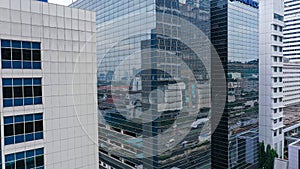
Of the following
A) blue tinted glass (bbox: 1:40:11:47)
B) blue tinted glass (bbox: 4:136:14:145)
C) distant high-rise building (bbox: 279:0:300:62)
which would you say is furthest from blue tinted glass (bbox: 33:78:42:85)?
distant high-rise building (bbox: 279:0:300:62)

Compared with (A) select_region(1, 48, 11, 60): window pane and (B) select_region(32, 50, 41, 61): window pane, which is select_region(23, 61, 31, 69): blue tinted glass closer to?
(B) select_region(32, 50, 41, 61): window pane

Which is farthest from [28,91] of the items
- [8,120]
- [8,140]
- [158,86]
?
[158,86]

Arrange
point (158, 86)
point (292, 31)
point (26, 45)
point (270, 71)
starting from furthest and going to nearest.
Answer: point (292, 31) → point (270, 71) → point (158, 86) → point (26, 45)

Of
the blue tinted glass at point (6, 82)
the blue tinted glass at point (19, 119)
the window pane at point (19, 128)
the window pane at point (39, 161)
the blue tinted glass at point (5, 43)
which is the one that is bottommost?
the window pane at point (39, 161)

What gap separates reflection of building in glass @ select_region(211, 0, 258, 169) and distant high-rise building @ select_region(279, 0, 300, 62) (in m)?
37.6

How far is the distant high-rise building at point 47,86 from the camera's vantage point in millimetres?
7395

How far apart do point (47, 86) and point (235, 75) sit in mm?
13407

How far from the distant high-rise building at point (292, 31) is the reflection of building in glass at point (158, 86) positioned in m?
42.4

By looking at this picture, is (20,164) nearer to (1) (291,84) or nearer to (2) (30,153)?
(2) (30,153)

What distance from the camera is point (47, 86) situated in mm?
8172

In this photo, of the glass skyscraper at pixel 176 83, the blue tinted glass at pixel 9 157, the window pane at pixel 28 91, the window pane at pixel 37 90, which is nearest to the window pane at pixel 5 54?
the window pane at pixel 28 91

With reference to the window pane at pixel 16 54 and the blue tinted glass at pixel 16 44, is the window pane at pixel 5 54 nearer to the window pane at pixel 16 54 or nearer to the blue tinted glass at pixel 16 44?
the window pane at pixel 16 54

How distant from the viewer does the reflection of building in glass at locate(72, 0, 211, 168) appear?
12.6m

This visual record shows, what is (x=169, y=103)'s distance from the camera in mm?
12773
